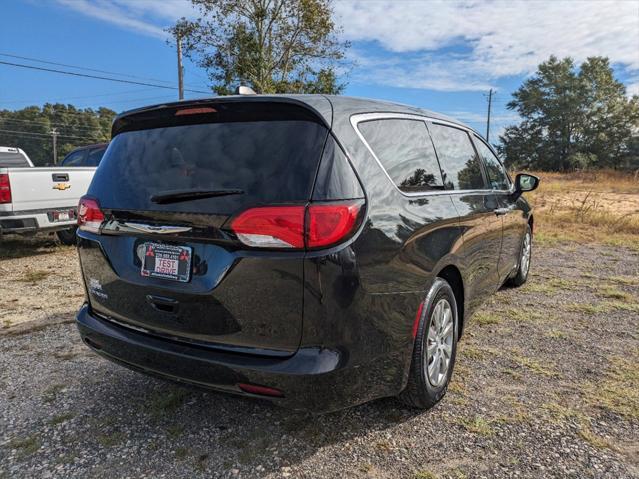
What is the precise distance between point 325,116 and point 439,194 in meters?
1.04

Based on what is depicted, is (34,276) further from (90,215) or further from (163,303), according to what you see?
(163,303)

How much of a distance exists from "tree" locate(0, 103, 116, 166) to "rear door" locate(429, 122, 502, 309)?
63301mm

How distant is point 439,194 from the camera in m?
2.78

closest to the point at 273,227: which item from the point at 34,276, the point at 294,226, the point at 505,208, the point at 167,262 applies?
the point at 294,226

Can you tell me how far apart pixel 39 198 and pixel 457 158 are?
6161 millimetres

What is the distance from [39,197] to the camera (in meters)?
6.78

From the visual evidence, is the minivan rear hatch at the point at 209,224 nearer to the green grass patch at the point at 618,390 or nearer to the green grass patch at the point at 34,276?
the green grass patch at the point at 618,390

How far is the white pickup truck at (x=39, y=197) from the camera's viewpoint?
6461mm

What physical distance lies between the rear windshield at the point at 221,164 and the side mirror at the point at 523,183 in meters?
3.21

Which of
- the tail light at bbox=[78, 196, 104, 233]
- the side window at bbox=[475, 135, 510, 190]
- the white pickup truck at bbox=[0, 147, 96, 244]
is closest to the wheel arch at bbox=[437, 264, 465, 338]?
the side window at bbox=[475, 135, 510, 190]

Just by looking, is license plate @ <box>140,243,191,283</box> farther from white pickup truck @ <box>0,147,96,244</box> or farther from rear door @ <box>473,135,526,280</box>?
white pickup truck @ <box>0,147,96,244</box>

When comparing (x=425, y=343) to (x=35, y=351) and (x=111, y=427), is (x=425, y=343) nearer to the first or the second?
(x=111, y=427)

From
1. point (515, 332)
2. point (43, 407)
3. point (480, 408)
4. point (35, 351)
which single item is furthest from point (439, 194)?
point (35, 351)

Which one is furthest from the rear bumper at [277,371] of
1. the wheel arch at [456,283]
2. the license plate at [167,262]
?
the wheel arch at [456,283]
